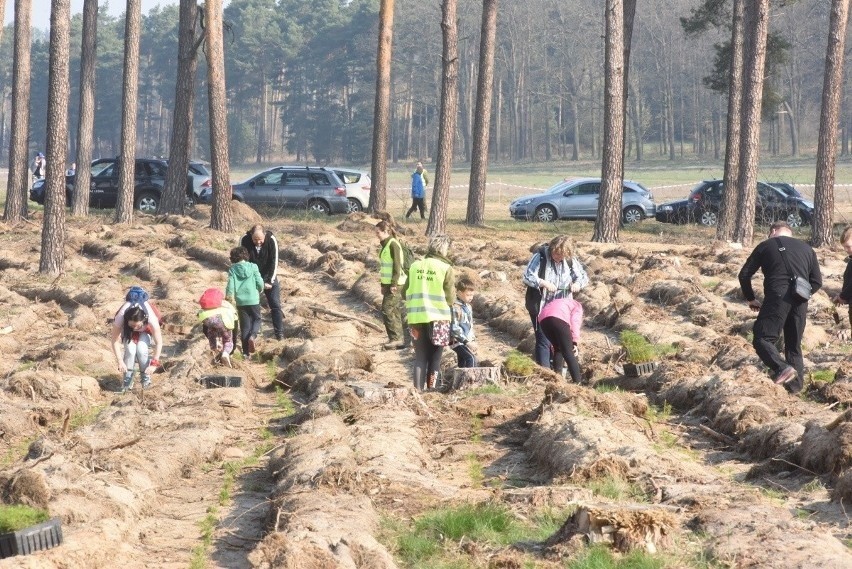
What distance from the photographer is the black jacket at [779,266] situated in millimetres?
11828

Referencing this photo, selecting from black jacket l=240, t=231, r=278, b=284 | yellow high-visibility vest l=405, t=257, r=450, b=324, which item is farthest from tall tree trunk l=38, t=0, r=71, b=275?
yellow high-visibility vest l=405, t=257, r=450, b=324

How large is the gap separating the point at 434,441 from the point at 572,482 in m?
2.13

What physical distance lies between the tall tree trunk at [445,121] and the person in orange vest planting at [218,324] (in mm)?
15379

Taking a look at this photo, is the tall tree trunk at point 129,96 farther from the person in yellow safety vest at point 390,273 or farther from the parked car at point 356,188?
the person in yellow safety vest at point 390,273

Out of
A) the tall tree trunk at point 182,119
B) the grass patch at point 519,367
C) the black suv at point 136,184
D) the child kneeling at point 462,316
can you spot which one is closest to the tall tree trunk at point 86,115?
the black suv at point 136,184

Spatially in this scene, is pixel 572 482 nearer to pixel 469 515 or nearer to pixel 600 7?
pixel 469 515

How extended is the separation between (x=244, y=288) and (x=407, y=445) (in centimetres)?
587

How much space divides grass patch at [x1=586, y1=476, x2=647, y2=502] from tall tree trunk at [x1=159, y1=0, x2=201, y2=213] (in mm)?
26316

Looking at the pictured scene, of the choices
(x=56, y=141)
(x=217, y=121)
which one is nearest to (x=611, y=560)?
(x=56, y=141)

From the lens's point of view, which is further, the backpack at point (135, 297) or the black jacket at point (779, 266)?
the backpack at point (135, 297)

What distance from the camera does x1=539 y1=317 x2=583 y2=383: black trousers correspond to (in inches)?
482

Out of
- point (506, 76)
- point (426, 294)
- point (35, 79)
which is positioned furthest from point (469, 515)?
point (35, 79)

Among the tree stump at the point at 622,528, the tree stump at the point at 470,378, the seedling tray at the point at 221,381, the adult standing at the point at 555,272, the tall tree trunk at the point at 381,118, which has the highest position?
the tall tree trunk at the point at 381,118

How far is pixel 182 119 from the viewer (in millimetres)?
34125
